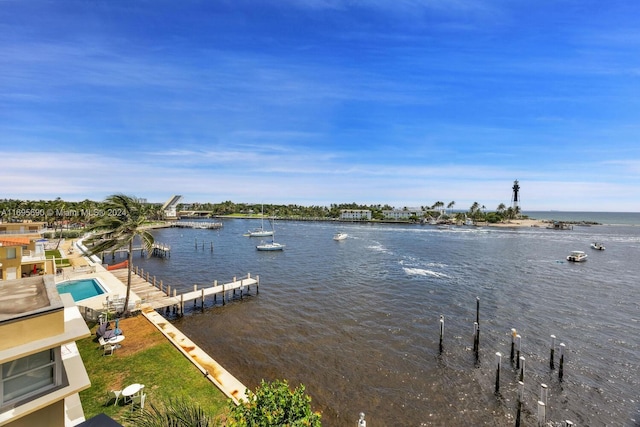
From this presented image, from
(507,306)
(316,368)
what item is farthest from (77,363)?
(507,306)

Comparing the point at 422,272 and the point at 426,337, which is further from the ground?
the point at 422,272

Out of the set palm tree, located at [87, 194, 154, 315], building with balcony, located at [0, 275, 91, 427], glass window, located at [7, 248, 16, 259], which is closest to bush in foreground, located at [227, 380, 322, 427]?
building with balcony, located at [0, 275, 91, 427]

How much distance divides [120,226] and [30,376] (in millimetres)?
18209

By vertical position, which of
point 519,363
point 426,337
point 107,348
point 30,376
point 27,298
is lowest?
point 426,337

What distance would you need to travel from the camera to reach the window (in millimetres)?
6910

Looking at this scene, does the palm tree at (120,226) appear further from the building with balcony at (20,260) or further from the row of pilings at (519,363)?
the row of pilings at (519,363)

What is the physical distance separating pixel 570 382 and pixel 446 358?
720 centimetres

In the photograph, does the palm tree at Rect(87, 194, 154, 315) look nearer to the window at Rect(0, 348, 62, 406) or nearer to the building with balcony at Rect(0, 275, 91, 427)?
the building with balcony at Rect(0, 275, 91, 427)

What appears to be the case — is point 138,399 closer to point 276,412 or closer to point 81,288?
point 276,412

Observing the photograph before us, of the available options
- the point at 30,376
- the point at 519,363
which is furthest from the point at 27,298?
the point at 519,363

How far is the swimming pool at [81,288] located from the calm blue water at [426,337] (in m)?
9.29

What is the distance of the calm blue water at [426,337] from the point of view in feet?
55.2

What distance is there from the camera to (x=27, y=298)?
805 centimetres

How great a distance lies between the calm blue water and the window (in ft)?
41.0
